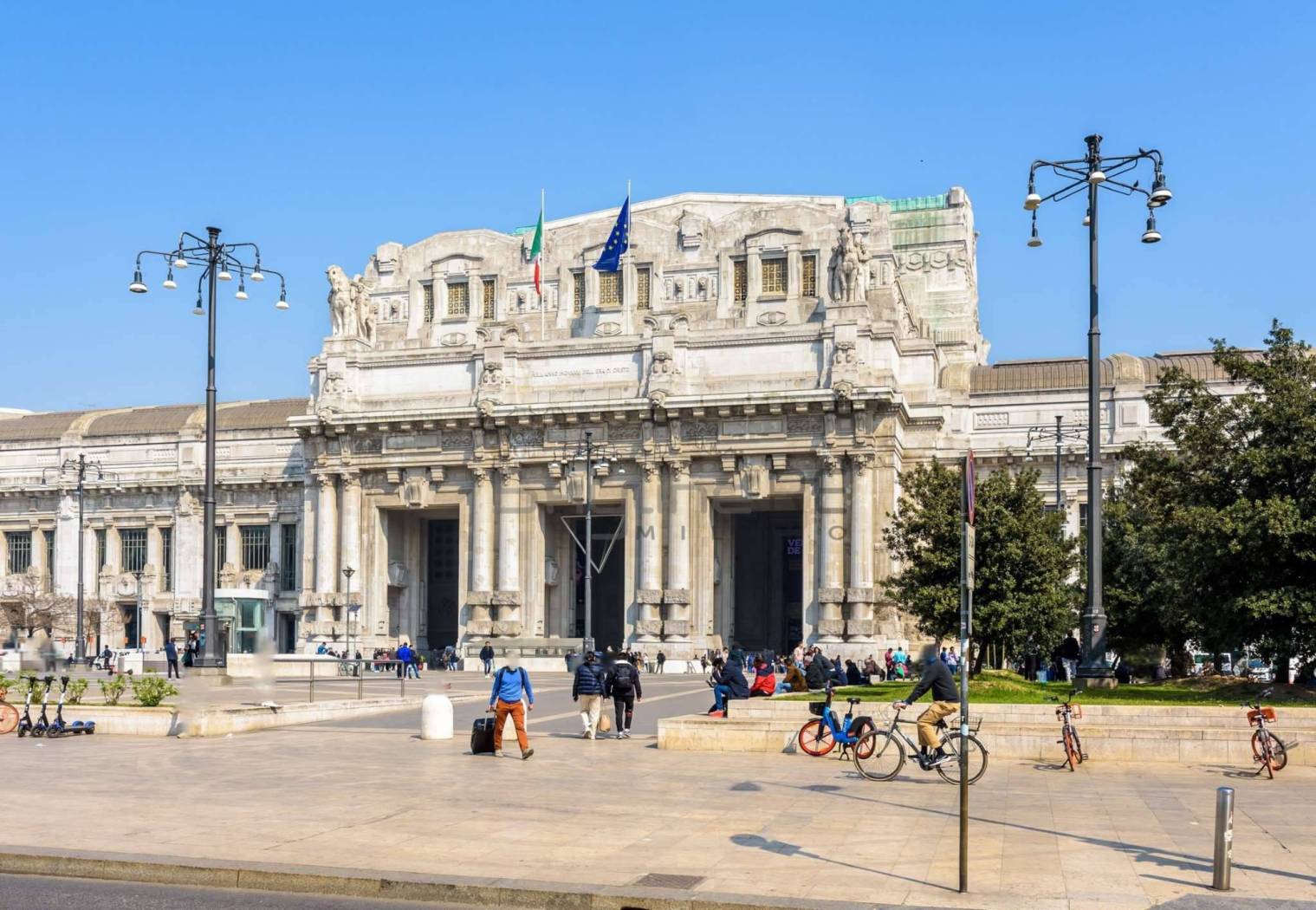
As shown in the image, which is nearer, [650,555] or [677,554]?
[677,554]

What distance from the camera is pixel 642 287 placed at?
65938 millimetres

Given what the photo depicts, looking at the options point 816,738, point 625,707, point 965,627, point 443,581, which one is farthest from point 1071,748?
point 443,581

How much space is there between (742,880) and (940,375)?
54.4 metres

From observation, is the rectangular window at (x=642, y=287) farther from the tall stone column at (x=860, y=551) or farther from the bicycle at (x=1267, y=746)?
the bicycle at (x=1267, y=746)

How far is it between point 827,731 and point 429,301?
52.3 metres

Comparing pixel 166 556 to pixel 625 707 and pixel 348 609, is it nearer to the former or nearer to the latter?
pixel 348 609

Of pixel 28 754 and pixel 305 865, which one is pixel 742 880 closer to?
pixel 305 865

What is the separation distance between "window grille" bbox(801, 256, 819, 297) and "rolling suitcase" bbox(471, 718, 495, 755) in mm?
44440

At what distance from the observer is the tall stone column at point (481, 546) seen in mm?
61875

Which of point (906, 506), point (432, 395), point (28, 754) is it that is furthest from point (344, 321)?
point (28, 754)

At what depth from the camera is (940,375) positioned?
63875mm

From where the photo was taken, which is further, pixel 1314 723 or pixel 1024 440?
pixel 1024 440

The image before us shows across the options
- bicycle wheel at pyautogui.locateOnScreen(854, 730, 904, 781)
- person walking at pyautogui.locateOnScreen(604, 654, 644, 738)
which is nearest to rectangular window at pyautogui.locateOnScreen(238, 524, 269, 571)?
person walking at pyautogui.locateOnScreen(604, 654, 644, 738)

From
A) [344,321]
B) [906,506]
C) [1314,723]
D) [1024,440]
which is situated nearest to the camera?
[1314,723]
